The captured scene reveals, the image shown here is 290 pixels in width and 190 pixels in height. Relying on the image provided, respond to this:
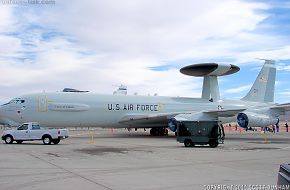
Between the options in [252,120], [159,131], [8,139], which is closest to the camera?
[8,139]

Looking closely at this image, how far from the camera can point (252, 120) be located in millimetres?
29062

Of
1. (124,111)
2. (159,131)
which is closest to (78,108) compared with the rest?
(124,111)

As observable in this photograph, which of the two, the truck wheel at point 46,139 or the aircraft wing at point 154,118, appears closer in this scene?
the truck wheel at point 46,139

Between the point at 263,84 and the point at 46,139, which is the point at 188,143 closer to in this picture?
the point at 46,139

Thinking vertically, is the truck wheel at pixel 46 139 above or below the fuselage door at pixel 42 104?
below

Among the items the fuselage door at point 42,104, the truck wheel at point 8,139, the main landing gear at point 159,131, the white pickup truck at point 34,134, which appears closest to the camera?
the white pickup truck at point 34,134

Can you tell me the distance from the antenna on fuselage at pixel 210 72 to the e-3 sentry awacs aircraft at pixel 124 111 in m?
0.39

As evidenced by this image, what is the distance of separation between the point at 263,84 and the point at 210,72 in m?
6.69

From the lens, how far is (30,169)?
1170 cm

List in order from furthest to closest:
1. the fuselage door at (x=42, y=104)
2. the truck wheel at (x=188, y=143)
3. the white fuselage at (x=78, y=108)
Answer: the fuselage door at (x=42, y=104), the white fuselage at (x=78, y=108), the truck wheel at (x=188, y=143)

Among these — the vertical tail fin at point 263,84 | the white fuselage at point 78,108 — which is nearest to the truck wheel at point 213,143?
the white fuselage at point 78,108

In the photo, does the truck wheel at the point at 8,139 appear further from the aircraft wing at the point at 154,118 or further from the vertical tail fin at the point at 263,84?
the vertical tail fin at the point at 263,84

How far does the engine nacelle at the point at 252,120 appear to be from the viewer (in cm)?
2909

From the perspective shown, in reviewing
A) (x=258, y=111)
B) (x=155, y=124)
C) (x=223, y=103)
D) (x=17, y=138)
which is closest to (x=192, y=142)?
(x=258, y=111)
